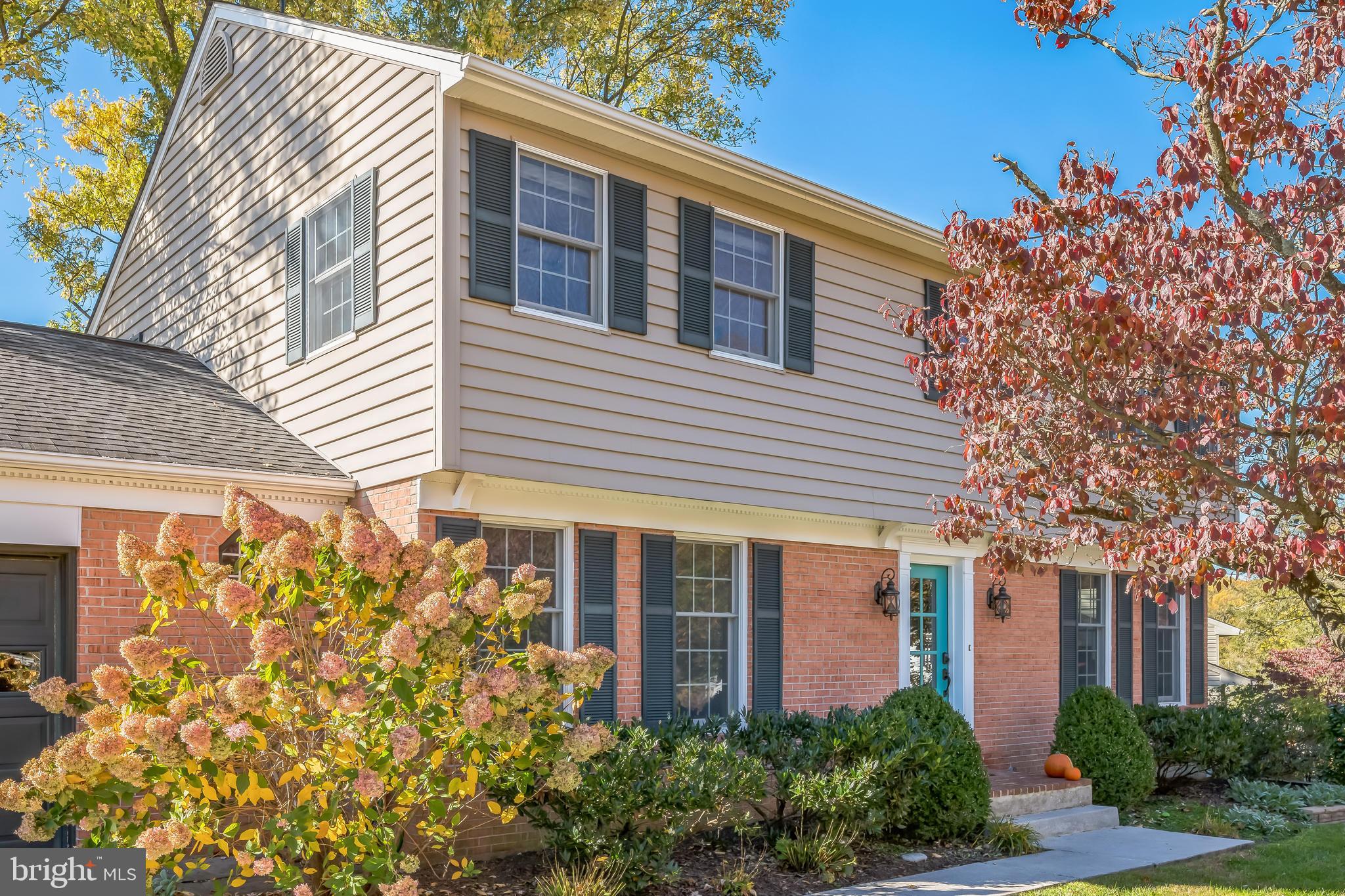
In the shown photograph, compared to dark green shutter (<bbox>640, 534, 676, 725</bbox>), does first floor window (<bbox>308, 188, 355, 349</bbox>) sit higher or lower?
higher

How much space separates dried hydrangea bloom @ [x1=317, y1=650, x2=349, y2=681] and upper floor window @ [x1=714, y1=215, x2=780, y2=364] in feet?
17.2

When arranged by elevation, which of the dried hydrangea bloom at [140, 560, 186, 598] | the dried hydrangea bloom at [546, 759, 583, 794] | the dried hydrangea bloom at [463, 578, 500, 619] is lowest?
the dried hydrangea bloom at [546, 759, 583, 794]

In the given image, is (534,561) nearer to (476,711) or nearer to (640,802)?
(640,802)

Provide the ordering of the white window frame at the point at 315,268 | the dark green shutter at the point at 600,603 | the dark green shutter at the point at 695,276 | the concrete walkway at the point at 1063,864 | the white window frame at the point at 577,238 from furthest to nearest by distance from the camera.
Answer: the dark green shutter at the point at 695,276, the white window frame at the point at 315,268, the dark green shutter at the point at 600,603, the white window frame at the point at 577,238, the concrete walkway at the point at 1063,864

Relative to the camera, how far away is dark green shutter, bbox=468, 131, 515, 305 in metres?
8.62

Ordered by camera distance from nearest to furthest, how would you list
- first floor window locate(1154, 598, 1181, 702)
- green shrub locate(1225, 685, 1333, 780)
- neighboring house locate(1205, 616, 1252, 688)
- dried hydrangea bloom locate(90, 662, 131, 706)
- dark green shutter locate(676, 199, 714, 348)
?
dried hydrangea bloom locate(90, 662, 131, 706) → dark green shutter locate(676, 199, 714, 348) → green shrub locate(1225, 685, 1333, 780) → first floor window locate(1154, 598, 1181, 702) → neighboring house locate(1205, 616, 1252, 688)

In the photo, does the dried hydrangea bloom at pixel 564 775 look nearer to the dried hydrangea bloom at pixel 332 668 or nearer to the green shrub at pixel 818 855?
the dried hydrangea bloom at pixel 332 668

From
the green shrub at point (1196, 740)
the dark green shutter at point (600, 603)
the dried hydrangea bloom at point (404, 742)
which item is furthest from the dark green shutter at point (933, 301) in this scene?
the dried hydrangea bloom at point (404, 742)

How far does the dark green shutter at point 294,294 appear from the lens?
10.3 m

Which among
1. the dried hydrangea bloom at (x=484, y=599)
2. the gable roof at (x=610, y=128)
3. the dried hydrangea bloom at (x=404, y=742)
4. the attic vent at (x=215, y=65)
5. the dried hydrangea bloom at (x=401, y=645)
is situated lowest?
the dried hydrangea bloom at (x=404, y=742)

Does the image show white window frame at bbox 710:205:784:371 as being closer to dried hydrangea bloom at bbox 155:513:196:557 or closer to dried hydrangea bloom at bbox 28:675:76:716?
dried hydrangea bloom at bbox 155:513:196:557

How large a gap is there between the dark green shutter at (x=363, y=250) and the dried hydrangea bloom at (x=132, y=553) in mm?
3166

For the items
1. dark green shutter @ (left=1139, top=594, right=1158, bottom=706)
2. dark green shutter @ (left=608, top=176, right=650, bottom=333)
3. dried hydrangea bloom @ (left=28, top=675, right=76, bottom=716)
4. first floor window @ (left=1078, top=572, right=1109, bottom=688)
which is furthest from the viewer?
dark green shutter @ (left=1139, top=594, right=1158, bottom=706)

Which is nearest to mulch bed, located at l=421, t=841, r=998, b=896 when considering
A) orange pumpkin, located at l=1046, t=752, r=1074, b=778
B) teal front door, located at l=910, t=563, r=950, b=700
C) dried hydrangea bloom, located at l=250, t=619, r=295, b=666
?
dried hydrangea bloom, located at l=250, t=619, r=295, b=666
